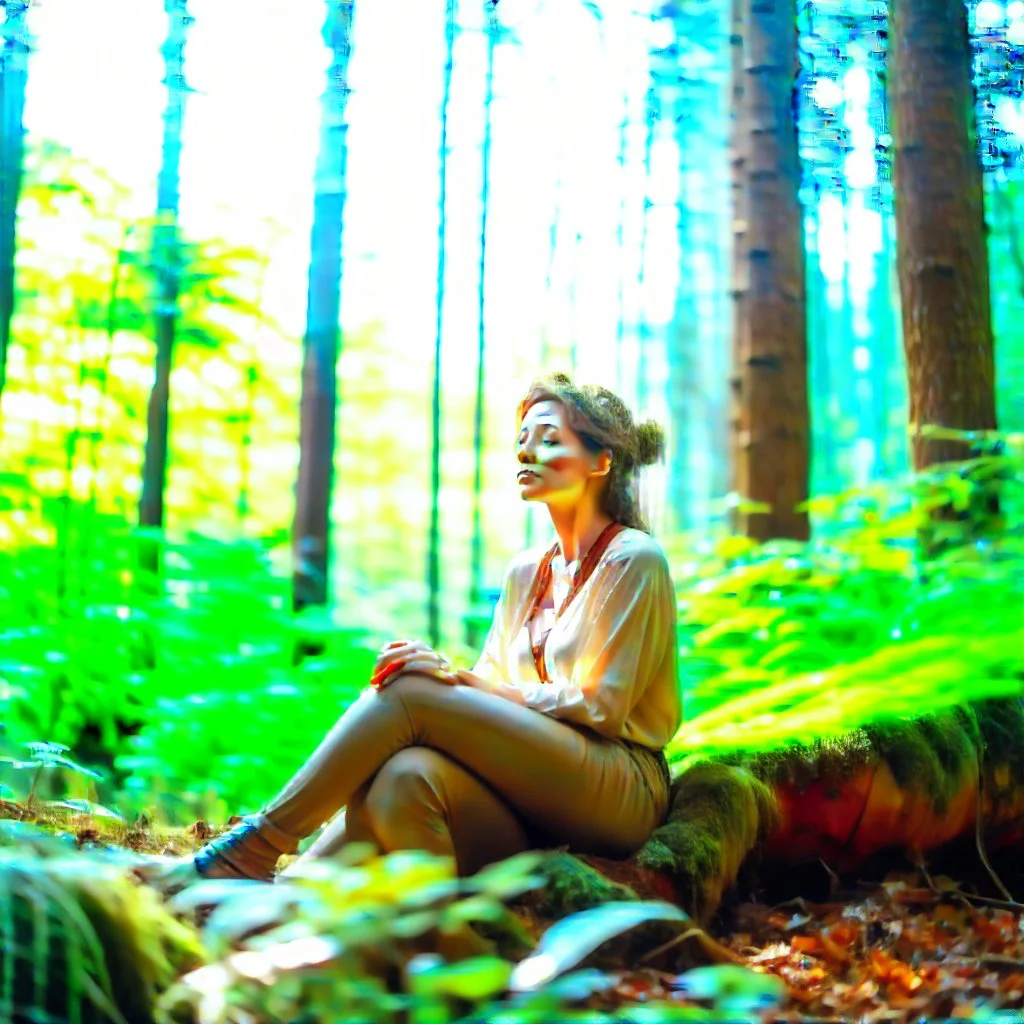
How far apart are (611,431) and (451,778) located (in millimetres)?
1248

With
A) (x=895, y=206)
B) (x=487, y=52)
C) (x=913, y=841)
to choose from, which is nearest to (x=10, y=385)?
(x=487, y=52)

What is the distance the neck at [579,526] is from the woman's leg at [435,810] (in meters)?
0.88

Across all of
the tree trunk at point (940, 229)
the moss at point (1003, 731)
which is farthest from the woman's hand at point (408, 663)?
Answer: the tree trunk at point (940, 229)

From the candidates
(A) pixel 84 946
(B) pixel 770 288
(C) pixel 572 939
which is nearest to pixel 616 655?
(A) pixel 84 946

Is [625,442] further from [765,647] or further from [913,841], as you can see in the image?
[765,647]

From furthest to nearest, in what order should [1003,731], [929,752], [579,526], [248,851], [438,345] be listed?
1. [438,345]
2. [1003,731]
3. [929,752]
4. [579,526]
5. [248,851]

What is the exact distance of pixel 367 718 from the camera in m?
2.82

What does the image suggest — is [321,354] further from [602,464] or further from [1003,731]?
[1003,731]

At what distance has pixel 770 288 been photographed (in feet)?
22.7

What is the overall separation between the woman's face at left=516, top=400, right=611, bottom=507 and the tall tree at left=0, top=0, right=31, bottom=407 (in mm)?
3748

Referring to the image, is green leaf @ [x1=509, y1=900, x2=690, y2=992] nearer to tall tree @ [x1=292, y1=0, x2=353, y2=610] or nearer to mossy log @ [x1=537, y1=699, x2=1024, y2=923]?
mossy log @ [x1=537, y1=699, x2=1024, y2=923]

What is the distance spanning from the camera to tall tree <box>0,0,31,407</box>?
5.91 metres

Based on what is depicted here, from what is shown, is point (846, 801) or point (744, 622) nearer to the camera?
point (846, 801)

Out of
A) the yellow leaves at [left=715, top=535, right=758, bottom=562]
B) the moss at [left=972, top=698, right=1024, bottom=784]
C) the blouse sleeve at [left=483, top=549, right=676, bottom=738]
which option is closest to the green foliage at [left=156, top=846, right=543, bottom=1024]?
the blouse sleeve at [left=483, top=549, right=676, bottom=738]
